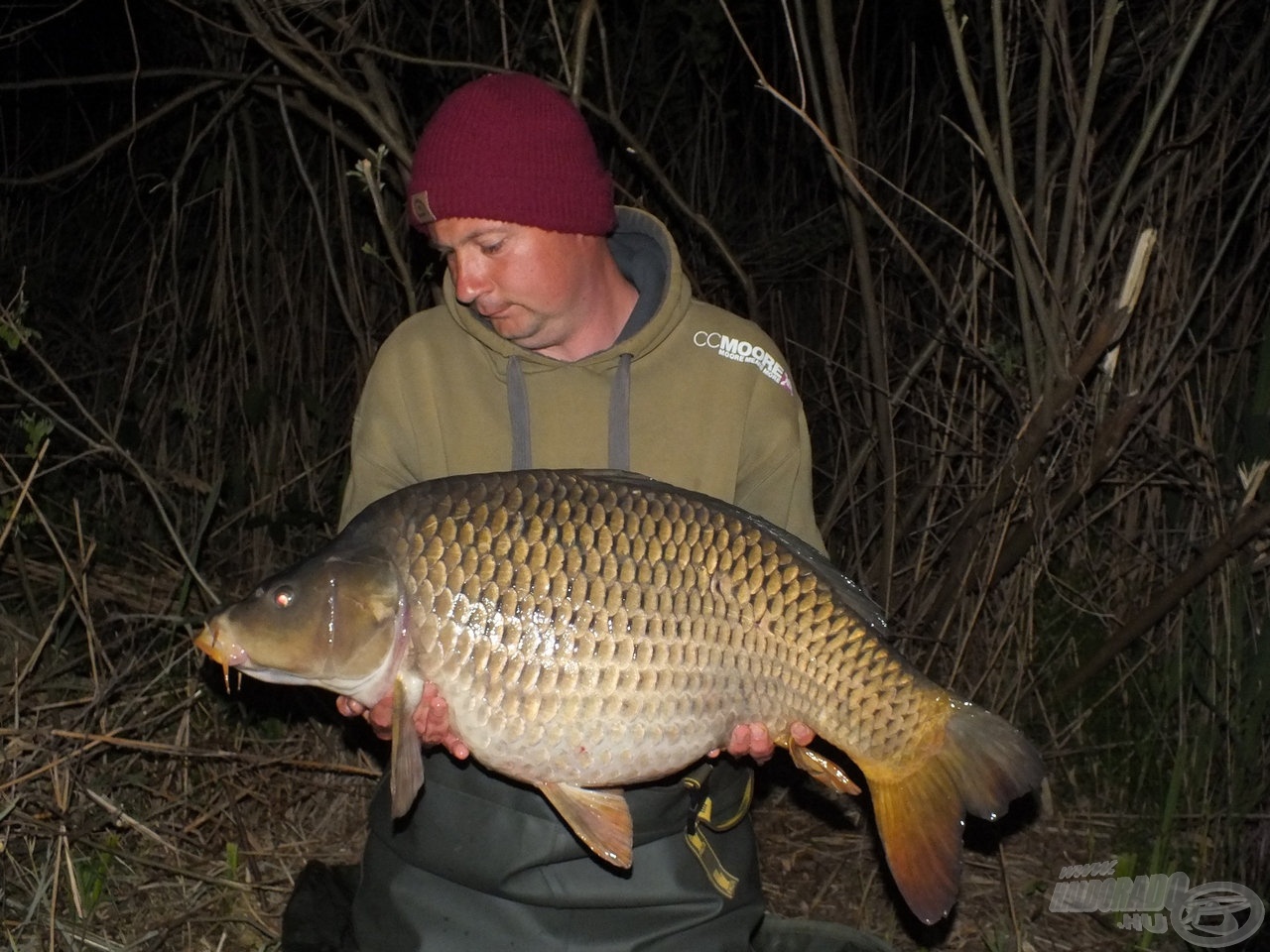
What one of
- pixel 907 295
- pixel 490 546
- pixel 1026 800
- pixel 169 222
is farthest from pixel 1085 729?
pixel 169 222

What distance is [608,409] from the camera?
1.97 m

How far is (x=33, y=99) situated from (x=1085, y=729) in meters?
4.85

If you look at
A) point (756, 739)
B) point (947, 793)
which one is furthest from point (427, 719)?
point (947, 793)

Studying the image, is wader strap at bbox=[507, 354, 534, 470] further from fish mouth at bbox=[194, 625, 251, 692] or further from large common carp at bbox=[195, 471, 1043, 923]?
fish mouth at bbox=[194, 625, 251, 692]

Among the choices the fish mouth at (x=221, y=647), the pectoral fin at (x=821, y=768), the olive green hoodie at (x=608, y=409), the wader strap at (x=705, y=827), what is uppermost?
the olive green hoodie at (x=608, y=409)

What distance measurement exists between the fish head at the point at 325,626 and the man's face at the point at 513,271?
44 centimetres

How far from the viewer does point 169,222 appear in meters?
3.15

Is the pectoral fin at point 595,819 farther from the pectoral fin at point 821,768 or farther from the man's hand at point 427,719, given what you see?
the pectoral fin at point 821,768

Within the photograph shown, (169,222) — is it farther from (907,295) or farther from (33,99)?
(33,99)

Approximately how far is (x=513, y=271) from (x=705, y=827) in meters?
0.86

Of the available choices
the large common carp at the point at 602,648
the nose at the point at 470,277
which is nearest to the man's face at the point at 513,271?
the nose at the point at 470,277

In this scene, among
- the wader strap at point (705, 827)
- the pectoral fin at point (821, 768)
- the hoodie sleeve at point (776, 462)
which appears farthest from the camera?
the hoodie sleeve at point (776, 462)

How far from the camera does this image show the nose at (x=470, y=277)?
1.81 meters

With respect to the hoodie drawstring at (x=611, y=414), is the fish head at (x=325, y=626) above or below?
below
